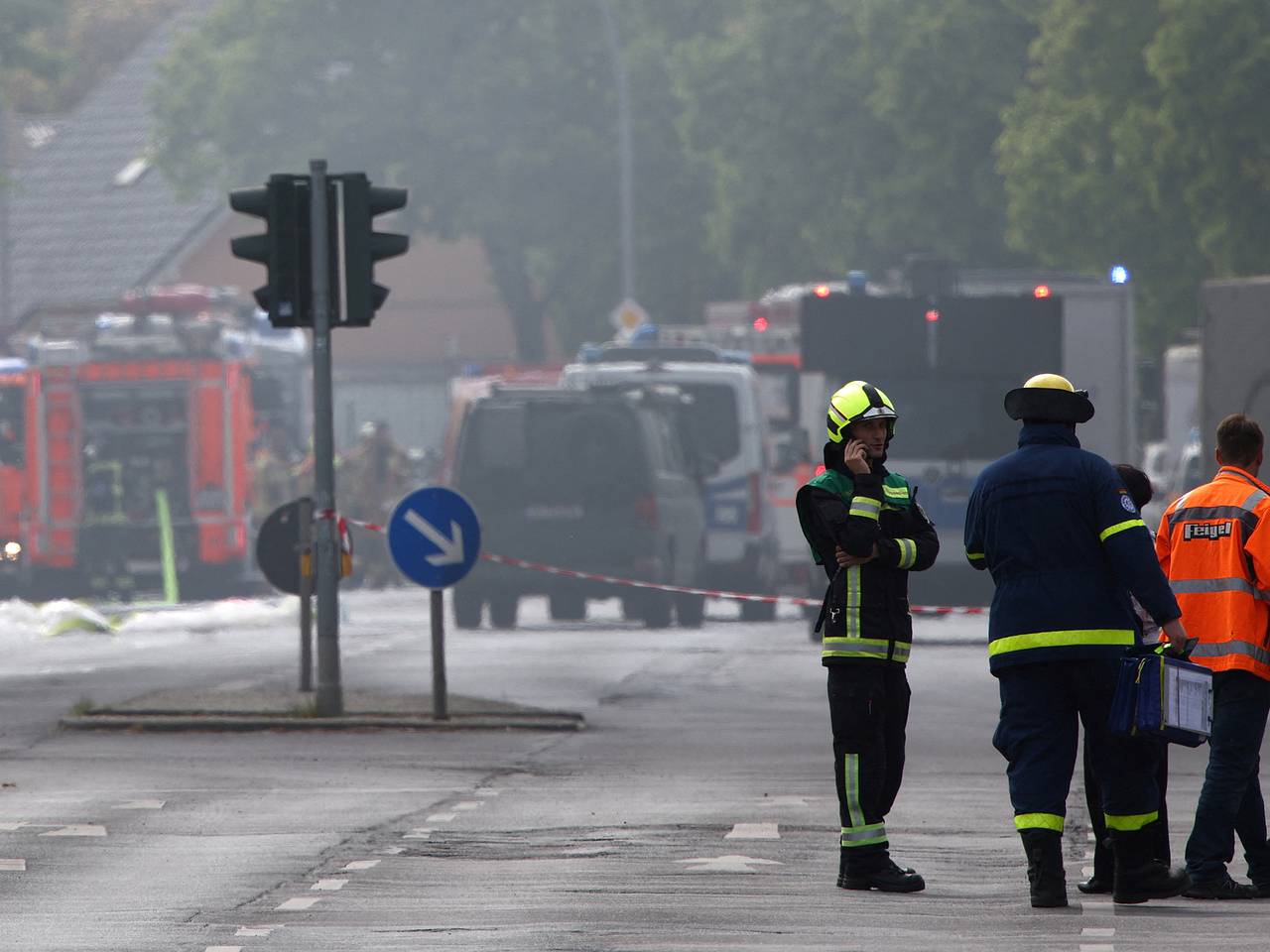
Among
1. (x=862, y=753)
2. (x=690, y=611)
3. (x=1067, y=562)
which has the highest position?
(x=1067, y=562)

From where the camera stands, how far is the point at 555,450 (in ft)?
86.8

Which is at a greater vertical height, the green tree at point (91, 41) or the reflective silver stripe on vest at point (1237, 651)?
the green tree at point (91, 41)

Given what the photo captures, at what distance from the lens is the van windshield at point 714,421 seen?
2853 cm

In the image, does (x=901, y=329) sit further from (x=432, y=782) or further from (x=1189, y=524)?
(x=1189, y=524)

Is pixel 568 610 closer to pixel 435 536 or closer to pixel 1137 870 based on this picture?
pixel 435 536

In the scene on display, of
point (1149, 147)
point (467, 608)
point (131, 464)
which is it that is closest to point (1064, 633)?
point (467, 608)

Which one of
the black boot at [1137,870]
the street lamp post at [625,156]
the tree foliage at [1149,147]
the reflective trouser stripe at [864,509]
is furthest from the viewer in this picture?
the street lamp post at [625,156]

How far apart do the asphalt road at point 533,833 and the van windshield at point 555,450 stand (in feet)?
19.8

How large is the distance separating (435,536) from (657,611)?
10.4 m

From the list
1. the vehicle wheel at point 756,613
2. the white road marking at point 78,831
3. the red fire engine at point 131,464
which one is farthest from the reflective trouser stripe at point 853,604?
the red fire engine at point 131,464

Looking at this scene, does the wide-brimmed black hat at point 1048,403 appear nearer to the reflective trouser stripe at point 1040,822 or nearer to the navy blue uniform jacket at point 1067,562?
the navy blue uniform jacket at point 1067,562

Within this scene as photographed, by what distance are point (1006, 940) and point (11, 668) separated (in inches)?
527

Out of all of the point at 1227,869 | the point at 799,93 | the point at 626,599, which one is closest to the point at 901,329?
the point at 626,599

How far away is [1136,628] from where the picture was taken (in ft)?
31.1
